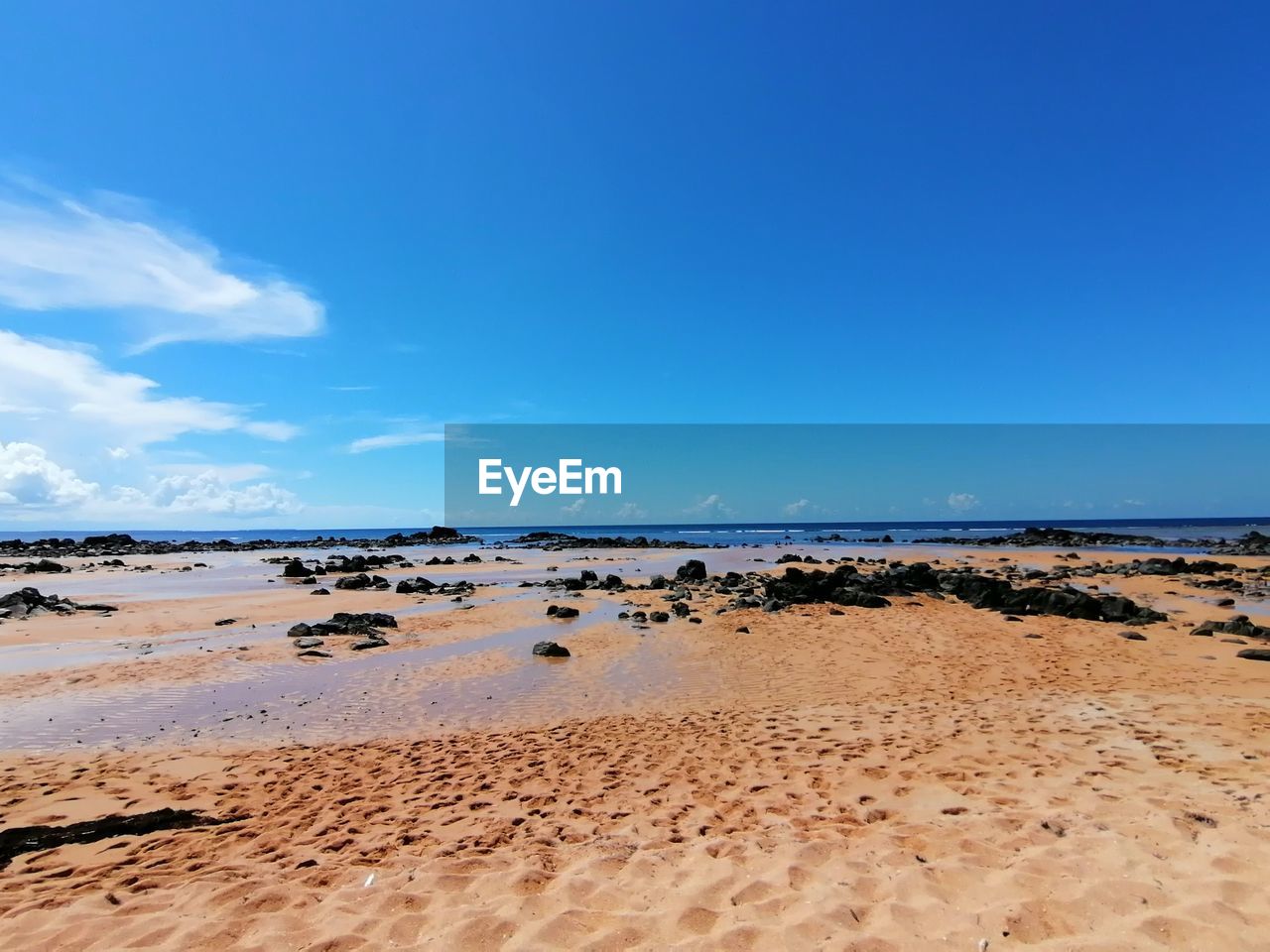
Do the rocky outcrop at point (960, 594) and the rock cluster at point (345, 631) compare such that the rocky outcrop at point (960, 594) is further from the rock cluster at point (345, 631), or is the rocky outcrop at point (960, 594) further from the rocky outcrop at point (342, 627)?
the rocky outcrop at point (342, 627)

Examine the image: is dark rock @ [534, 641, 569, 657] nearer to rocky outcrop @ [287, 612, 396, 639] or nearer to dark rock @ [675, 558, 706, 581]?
rocky outcrop @ [287, 612, 396, 639]

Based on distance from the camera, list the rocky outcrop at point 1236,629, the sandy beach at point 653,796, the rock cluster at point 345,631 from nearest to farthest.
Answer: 1. the sandy beach at point 653,796
2. the rocky outcrop at point 1236,629
3. the rock cluster at point 345,631

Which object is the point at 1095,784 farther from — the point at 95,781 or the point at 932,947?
the point at 95,781

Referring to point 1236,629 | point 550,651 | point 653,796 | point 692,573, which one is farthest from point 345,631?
point 1236,629

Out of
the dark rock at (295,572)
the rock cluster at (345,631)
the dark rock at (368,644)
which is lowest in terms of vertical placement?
the dark rock at (368,644)

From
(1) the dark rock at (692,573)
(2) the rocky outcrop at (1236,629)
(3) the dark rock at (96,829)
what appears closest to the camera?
(3) the dark rock at (96,829)

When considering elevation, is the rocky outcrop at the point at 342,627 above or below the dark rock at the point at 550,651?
above

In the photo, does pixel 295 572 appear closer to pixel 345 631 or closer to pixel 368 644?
pixel 345 631

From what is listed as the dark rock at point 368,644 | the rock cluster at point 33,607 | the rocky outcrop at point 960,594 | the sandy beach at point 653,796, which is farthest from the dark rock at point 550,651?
the rock cluster at point 33,607

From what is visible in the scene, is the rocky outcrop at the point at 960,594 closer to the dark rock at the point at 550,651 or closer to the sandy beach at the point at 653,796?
the sandy beach at the point at 653,796

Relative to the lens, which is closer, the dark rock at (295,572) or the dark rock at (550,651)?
the dark rock at (550,651)

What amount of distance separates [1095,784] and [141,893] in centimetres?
1017

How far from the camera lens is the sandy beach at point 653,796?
16.0 ft

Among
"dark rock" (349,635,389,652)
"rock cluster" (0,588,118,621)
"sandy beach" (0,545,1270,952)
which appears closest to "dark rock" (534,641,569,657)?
"sandy beach" (0,545,1270,952)
